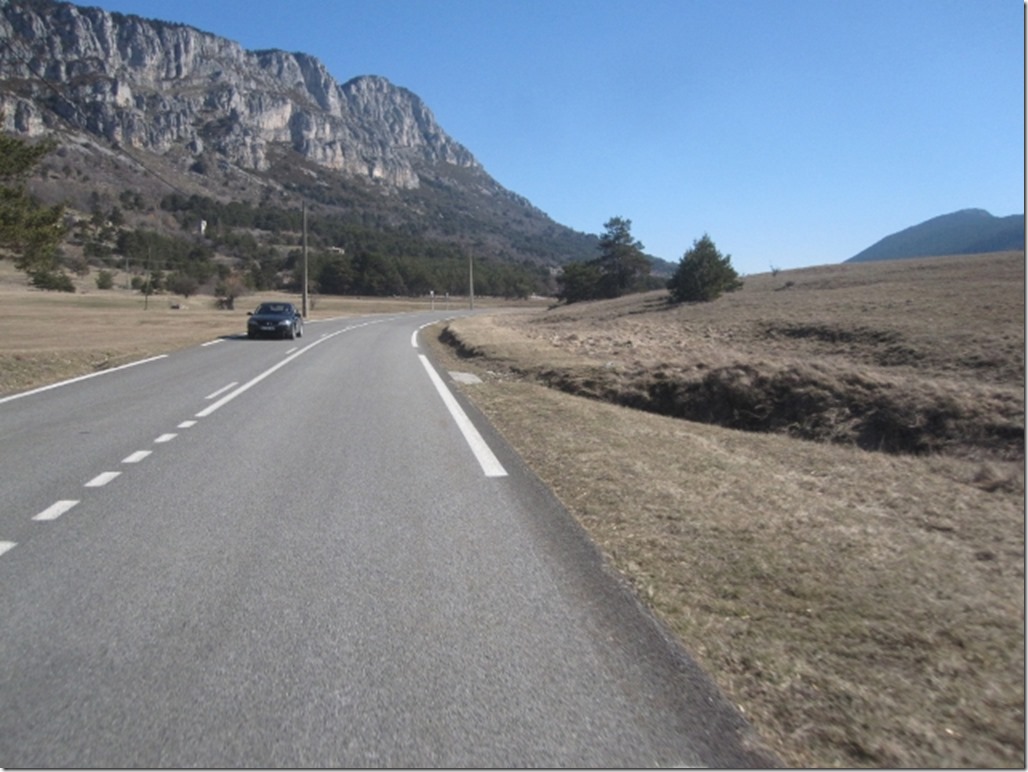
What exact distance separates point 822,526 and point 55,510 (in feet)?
20.5

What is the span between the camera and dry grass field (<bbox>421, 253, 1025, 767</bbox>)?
3576 millimetres

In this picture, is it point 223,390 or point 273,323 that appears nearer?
point 223,390

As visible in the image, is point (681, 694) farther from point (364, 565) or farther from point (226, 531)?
point (226, 531)

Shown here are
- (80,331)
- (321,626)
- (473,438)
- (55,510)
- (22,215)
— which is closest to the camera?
(321,626)

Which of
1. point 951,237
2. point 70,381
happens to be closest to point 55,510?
point 70,381

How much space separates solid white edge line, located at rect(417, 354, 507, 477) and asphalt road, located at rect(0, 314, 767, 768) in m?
0.10

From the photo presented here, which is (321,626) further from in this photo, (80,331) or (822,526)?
(80,331)

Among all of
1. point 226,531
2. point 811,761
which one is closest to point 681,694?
point 811,761

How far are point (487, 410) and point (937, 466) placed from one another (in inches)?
273

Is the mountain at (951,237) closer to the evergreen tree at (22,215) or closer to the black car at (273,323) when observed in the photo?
the black car at (273,323)

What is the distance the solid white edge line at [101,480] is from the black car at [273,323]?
90.0 ft

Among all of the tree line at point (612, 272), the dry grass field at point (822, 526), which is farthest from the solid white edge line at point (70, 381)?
the tree line at point (612, 272)

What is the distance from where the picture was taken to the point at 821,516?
21.4ft

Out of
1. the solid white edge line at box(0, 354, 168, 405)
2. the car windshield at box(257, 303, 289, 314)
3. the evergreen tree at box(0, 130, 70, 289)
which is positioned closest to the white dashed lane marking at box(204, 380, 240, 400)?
the solid white edge line at box(0, 354, 168, 405)
